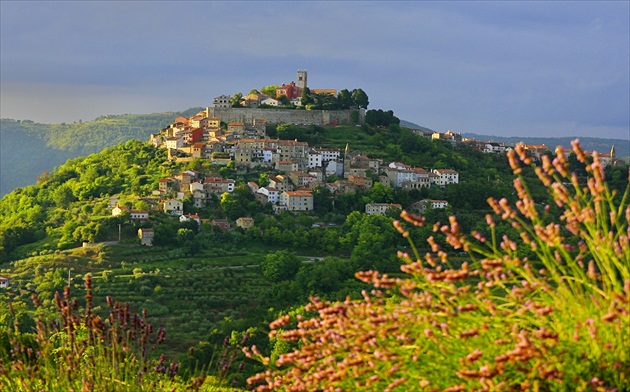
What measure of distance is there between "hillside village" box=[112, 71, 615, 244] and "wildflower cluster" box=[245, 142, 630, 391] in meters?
41.2

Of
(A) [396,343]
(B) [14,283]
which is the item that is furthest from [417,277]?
(B) [14,283]

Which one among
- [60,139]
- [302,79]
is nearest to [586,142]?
[302,79]

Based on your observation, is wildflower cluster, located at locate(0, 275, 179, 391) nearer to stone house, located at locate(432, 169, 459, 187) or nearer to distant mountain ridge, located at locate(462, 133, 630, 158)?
stone house, located at locate(432, 169, 459, 187)

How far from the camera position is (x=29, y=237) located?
46.4 m

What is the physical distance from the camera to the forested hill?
136m

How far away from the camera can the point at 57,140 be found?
145000 millimetres

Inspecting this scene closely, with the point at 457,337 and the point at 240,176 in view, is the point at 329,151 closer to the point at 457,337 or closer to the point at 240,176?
the point at 240,176

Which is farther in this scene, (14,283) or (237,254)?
(237,254)

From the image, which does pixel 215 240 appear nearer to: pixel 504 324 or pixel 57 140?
pixel 504 324

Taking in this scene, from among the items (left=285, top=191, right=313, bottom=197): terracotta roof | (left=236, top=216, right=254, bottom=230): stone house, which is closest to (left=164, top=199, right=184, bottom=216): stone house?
(left=236, top=216, right=254, bottom=230): stone house

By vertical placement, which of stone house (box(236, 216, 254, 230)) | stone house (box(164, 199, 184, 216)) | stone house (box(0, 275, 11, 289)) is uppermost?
stone house (box(164, 199, 184, 216))

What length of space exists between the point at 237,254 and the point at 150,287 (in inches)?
240

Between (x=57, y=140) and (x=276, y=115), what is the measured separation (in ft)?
300

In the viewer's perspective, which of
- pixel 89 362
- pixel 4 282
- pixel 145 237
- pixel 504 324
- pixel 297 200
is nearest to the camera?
pixel 504 324
